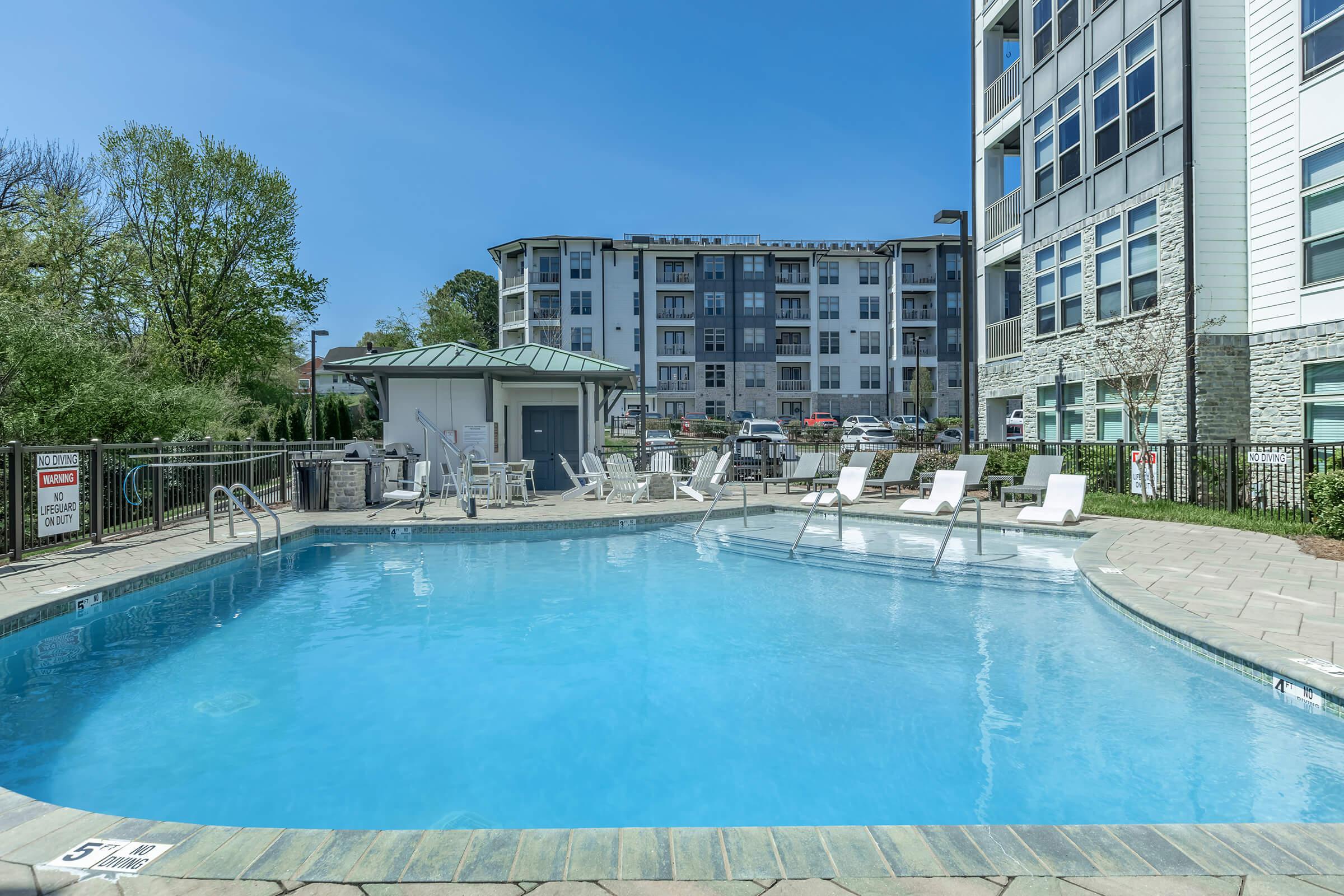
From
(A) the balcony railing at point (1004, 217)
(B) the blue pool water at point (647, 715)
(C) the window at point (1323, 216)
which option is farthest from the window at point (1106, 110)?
(B) the blue pool water at point (647, 715)

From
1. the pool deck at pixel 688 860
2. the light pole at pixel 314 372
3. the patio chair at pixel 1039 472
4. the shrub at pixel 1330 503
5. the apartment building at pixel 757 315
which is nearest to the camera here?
the pool deck at pixel 688 860

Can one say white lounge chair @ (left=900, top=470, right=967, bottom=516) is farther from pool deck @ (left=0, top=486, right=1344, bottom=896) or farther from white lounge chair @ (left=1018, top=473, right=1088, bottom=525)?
pool deck @ (left=0, top=486, right=1344, bottom=896)

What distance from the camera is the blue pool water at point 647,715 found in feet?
12.8

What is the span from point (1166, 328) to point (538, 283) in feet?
151

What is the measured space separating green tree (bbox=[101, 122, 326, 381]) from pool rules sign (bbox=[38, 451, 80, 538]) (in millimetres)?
18805

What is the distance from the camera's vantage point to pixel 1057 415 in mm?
18484

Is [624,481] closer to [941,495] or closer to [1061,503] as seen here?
[941,495]

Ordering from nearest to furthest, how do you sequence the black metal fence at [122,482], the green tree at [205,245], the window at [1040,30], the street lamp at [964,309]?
the black metal fence at [122,482] < the street lamp at [964,309] < the window at [1040,30] < the green tree at [205,245]

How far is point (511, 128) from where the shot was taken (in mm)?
18562

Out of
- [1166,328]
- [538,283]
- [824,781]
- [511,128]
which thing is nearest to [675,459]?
[511,128]

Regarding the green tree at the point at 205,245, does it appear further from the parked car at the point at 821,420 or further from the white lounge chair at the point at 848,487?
the parked car at the point at 821,420

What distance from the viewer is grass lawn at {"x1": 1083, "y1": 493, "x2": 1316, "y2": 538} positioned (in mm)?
10211

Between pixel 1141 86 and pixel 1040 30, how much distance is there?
4.74 metres

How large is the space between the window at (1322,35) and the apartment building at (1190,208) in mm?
29
